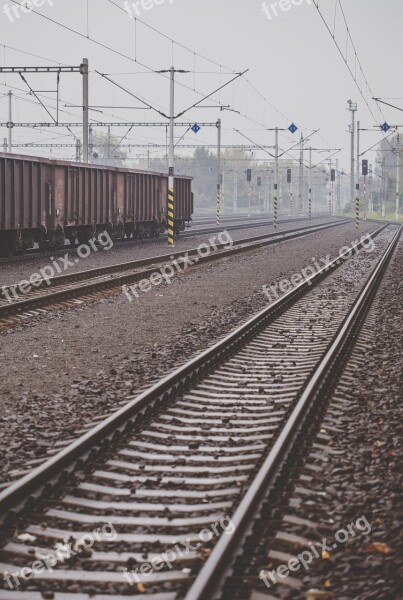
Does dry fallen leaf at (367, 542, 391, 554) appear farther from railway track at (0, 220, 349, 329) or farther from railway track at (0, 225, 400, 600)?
railway track at (0, 220, 349, 329)

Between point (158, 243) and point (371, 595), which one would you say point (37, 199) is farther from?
point (371, 595)

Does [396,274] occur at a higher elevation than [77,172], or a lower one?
lower

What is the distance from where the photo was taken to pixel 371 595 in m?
4.29

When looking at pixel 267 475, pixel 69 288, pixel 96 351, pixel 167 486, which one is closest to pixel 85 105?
pixel 69 288

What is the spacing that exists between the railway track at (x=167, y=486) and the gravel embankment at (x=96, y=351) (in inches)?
19.4

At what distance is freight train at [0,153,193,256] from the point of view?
24.6 m

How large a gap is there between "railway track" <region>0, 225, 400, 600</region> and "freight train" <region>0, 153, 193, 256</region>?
15.1 m

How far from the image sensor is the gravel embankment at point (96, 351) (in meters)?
7.77

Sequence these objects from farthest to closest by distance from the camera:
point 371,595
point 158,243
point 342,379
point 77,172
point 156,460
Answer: point 158,243
point 77,172
point 342,379
point 156,460
point 371,595

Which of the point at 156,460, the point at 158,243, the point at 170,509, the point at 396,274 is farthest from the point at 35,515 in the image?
the point at 158,243

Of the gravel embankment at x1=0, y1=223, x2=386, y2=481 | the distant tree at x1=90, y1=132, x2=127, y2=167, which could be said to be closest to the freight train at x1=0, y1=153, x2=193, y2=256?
the gravel embankment at x1=0, y1=223, x2=386, y2=481

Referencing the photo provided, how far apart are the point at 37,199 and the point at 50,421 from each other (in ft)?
62.8

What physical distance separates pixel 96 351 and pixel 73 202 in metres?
18.4

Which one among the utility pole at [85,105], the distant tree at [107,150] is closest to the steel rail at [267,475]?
the utility pole at [85,105]
